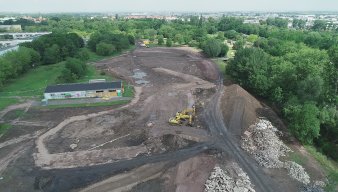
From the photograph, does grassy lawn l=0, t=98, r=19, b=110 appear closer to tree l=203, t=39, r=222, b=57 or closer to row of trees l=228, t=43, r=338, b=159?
row of trees l=228, t=43, r=338, b=159

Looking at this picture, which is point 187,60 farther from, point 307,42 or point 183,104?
point 307,42

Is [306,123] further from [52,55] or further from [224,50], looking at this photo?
[52,55]

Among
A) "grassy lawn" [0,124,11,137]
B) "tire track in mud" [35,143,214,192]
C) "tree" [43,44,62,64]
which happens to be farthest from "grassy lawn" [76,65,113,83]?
"tire track in mud" [35,143,214,192]

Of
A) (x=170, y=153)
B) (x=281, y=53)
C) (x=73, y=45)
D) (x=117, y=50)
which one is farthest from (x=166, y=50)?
(x=170, y=153)

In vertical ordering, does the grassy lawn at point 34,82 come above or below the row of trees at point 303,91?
below

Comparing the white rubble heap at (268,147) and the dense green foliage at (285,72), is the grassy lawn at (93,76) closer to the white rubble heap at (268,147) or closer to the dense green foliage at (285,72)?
the dense green foliage at (285,72)

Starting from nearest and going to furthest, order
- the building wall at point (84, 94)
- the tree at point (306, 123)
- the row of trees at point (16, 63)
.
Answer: the tree at point (306, 123) < the building wall at point (84, 94) < the row of trees at point (16, 63)

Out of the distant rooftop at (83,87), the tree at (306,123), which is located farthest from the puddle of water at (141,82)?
the tree at (306,123)
